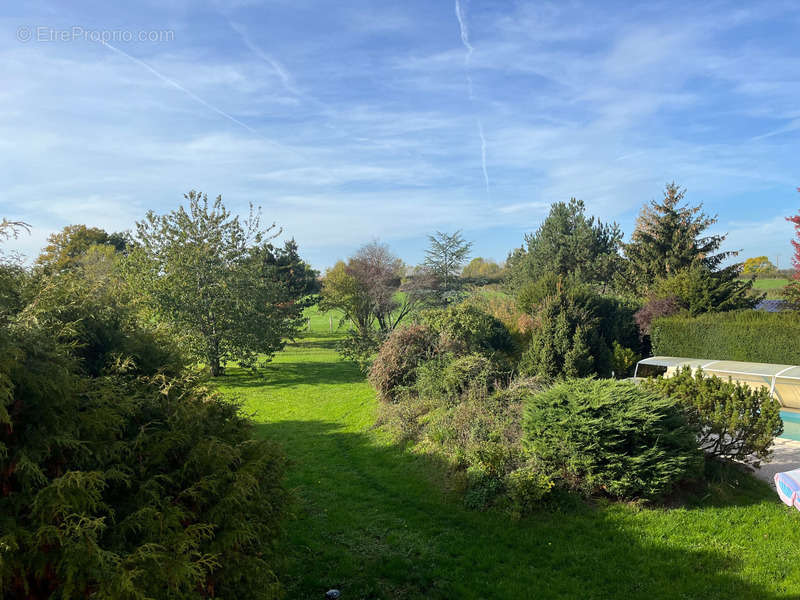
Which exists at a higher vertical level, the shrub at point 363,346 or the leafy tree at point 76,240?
the leafy tree at point 76,240

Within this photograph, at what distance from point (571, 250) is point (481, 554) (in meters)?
28.3

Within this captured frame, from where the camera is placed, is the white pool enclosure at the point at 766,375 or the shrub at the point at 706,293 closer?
the white pool enclosure at the point at 766,375

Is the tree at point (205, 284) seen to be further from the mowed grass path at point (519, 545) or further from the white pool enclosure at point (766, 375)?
the white pool enclosure at point (766, 375)

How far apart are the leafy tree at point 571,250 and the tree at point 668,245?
292cm

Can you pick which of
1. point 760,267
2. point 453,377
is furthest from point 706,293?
point 760,267

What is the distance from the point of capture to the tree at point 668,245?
24.0m

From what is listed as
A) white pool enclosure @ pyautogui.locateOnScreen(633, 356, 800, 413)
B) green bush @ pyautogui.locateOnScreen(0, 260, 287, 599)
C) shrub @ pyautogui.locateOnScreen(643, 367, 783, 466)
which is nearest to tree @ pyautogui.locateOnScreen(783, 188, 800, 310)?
white pool enclosure @ pyautogui.locateOnScreen(633, 356, 800, 413)

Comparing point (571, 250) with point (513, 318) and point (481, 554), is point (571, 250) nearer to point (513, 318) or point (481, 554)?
point (513, 318)

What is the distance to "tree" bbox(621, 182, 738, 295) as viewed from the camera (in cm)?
2400

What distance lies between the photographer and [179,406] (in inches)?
136

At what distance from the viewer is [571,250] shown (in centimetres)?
3067

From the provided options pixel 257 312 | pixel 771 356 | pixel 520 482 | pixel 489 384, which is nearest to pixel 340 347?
pixel 257 312

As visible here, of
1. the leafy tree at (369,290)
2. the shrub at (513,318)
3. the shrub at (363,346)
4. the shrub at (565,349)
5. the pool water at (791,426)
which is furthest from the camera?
the leafy tree at (369,290)

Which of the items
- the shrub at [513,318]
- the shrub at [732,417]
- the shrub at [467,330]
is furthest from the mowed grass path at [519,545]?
the shrub at [513,318]
